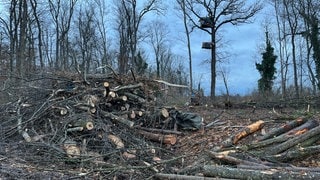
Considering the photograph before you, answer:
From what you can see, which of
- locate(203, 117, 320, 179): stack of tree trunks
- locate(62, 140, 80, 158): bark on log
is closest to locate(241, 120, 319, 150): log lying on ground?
locate(203, 117, 320, 179): stack of tree trunks

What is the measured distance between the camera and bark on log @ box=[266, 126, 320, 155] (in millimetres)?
7860

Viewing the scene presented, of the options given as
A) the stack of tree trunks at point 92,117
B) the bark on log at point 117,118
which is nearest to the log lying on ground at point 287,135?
the stack of tree trunks at point 92,117

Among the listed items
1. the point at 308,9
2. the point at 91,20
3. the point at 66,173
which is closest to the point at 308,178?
the point at 66,173

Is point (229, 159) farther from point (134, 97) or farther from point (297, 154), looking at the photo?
point (134, 97)

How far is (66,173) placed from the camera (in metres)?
6.63

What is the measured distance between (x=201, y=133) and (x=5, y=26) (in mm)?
25340

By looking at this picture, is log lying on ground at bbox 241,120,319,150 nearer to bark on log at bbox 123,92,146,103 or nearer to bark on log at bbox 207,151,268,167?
bark on log at bbox 207,151,268,167

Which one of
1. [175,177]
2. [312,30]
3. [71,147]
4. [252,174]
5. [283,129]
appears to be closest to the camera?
[252,174]

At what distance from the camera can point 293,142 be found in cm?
808

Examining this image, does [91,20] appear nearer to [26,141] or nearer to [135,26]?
[135,26]

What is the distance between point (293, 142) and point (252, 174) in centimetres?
223

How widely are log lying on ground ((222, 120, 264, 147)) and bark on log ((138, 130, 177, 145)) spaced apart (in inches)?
61.8

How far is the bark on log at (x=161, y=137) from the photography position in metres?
9.78

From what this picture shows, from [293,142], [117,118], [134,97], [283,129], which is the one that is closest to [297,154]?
[293,142]
